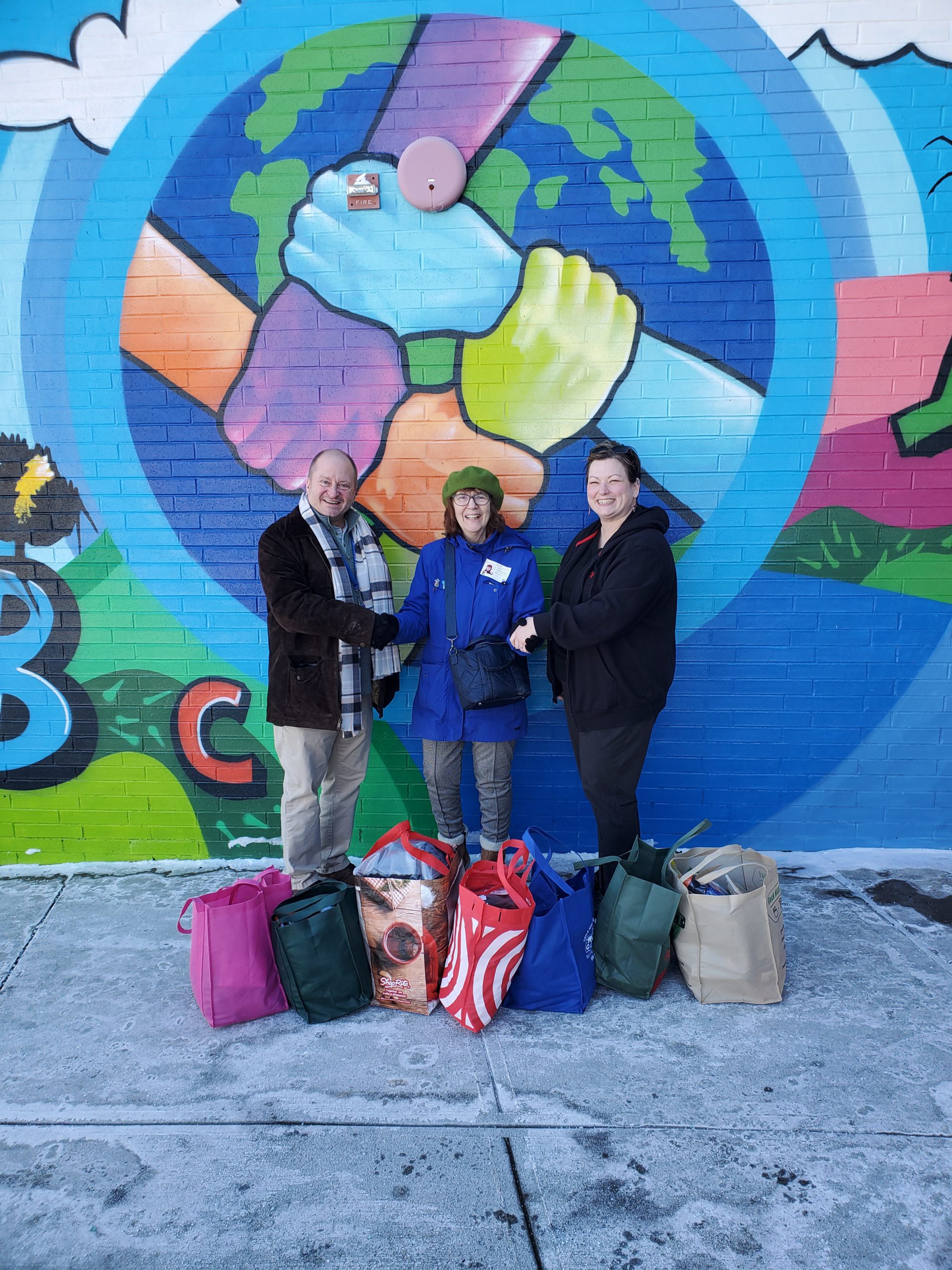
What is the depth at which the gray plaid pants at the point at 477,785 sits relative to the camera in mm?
3537

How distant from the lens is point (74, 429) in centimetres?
387

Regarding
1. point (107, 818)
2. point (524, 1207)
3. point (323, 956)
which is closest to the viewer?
point (524, 1207)

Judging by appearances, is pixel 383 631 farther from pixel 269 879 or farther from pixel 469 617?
pixel 269 879

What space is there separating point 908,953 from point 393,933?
2052 mm

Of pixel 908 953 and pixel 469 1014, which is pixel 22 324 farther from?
pixel 908 953

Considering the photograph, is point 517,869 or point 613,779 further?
point 613,779

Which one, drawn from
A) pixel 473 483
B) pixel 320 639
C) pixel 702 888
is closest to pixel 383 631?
pixel 320 639

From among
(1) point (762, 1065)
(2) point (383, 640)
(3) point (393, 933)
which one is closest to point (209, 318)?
(2) point (383, 640)

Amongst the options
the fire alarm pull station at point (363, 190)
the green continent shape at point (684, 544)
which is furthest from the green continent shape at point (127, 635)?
the green continent shape at point (684, 544)

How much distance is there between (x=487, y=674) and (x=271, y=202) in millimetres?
2380

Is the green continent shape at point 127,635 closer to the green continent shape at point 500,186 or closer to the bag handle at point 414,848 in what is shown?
the bag handle at point 414,848

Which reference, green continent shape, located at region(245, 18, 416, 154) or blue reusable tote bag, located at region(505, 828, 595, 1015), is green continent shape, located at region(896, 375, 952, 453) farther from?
green continent shape, located at region(245, 18, 416, 154)

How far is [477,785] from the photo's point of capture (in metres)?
3.68

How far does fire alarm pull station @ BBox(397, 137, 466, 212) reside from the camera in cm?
349
